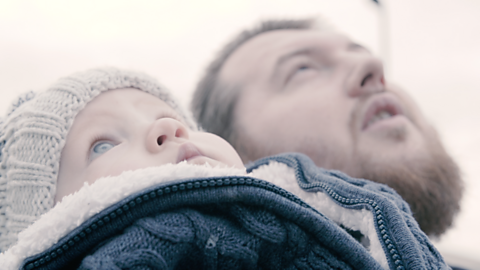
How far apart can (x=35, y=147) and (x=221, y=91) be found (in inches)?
25.8

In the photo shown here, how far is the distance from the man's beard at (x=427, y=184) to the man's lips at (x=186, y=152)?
494 mm

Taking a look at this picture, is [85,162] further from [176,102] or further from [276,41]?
[276,41]

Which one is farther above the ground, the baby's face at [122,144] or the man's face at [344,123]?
the man's face at [344,123]

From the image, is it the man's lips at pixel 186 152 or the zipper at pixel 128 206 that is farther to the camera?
the man's lips at pixel 186 152

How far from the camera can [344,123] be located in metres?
0.81

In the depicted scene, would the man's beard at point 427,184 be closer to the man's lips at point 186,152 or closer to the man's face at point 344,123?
the man's face at point 344,123

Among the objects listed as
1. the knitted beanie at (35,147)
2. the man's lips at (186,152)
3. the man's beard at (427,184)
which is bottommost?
the knitted beanie at (35,147)

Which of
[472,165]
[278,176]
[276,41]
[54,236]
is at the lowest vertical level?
[54,236]

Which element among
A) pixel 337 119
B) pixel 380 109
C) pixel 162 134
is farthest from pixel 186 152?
pixel 380 109

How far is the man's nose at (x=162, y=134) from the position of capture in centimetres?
43

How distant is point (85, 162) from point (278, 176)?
0.31m

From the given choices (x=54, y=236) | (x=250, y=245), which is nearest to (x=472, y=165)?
(x=250, y=245)

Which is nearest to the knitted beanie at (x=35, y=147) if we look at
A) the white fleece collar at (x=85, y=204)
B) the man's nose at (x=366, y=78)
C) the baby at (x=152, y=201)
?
the baby at (x=152, y=201)

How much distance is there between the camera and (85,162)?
458mm
